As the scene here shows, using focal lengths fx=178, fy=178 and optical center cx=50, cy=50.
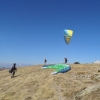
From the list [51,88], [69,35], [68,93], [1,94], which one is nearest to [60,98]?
[68,93]

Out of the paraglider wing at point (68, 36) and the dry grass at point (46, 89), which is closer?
the dry grass at point (46, 89)

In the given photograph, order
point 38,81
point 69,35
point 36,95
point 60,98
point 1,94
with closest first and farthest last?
1. point 60,98
2. point 36,95
3. point 1,94
4. point 38,81
5. point 69,35

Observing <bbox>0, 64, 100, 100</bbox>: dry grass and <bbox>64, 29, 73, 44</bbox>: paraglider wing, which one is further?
<bbox>64, 29, 73, 44</bbox>: paraglider wing

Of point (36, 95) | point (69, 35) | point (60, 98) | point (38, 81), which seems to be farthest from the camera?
point (69, 35)

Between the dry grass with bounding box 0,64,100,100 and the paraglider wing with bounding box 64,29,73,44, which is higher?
the paraglider wing with bounding box 64,29,73,44

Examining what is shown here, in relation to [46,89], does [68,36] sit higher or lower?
higher

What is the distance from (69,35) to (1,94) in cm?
2393

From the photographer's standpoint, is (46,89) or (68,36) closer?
(46,89)

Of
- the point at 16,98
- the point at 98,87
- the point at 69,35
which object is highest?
the point at 69,35

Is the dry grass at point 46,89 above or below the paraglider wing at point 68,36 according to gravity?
below

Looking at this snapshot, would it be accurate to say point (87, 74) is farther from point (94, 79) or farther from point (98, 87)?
point (98, 87)

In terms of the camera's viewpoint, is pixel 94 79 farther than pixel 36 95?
Yes

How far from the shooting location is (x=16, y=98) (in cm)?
2252

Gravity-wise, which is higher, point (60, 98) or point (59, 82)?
point (59, 82)
